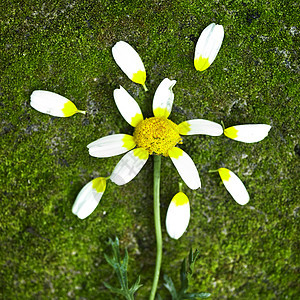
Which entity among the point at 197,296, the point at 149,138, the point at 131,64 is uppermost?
the point at 131,64

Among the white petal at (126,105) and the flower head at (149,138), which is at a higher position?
the white petal at (126,105)

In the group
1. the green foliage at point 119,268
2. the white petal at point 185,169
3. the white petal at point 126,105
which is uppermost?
the white petal at point 126,105

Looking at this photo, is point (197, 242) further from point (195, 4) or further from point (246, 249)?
point (195, 4)

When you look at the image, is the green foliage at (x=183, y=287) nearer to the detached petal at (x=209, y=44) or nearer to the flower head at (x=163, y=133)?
the flower head at (x=163, y=133)

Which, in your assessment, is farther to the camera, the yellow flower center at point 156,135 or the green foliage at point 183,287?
the green foliage at point 183,287

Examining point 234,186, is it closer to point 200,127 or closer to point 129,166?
point 200,127

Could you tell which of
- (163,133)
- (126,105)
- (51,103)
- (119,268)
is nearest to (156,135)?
(163,133)

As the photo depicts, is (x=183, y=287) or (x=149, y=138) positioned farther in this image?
(x=183, y=287)

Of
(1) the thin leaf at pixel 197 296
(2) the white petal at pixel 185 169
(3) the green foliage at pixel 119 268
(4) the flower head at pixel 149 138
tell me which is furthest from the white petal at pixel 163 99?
(1) the thin leaf at pixel 197 296
